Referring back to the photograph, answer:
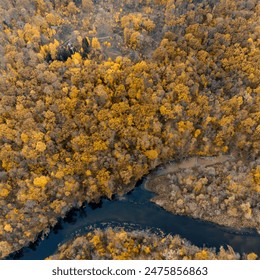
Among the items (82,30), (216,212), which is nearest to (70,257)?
(216,212)

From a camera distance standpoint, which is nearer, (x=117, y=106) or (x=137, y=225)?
(x=137, y=225)

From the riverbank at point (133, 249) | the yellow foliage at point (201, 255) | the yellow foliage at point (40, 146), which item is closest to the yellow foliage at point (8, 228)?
the riverbank at point (133, 249)

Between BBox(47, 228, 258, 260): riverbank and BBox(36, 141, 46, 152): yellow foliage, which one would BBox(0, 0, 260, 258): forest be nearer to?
BBox(36, 141, 46, 152): yellow foliage

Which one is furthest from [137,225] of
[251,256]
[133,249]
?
[251,256]

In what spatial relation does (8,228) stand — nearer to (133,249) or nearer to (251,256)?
(133,249)

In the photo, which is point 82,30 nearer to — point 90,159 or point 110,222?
point 90,159

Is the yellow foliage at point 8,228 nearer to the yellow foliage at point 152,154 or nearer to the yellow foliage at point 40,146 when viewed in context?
the yellow foliage at point 40,146
